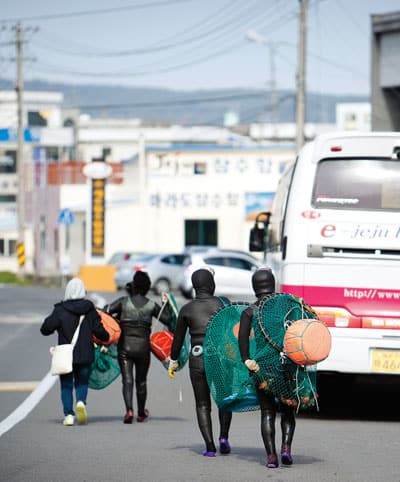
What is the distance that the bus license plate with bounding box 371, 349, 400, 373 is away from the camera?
1338 cm

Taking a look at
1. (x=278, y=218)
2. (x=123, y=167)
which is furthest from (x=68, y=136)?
(x=278, y=218)

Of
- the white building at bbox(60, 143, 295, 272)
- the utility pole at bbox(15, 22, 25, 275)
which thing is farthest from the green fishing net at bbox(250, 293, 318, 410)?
the white building at bbox(60, 143, 295, 272)

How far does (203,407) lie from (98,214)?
50048mm

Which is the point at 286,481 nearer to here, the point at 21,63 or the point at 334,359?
the point at 334,359

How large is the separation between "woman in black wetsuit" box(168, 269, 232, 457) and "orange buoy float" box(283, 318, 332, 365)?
1.21m

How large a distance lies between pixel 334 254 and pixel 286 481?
4.67 meters

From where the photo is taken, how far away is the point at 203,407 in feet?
34.7

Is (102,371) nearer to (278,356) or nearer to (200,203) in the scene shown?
(278,356)

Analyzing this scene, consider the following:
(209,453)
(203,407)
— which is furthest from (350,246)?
(209,453)

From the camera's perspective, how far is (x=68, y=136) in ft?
338

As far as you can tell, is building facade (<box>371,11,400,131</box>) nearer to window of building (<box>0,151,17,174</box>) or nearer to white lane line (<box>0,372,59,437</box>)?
white lane line (<box>0,372,59,437</box>)

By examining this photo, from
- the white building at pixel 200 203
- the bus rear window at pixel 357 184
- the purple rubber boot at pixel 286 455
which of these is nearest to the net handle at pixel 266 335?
the purple rubber boot at pixel 286 455

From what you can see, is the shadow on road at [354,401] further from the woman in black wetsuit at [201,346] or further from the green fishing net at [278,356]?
the green fishing net at [278,356]

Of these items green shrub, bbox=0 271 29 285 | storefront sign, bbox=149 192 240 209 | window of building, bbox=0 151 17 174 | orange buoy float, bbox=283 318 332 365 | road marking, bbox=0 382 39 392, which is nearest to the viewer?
orange buoy float, bbox=283 318 332 365
